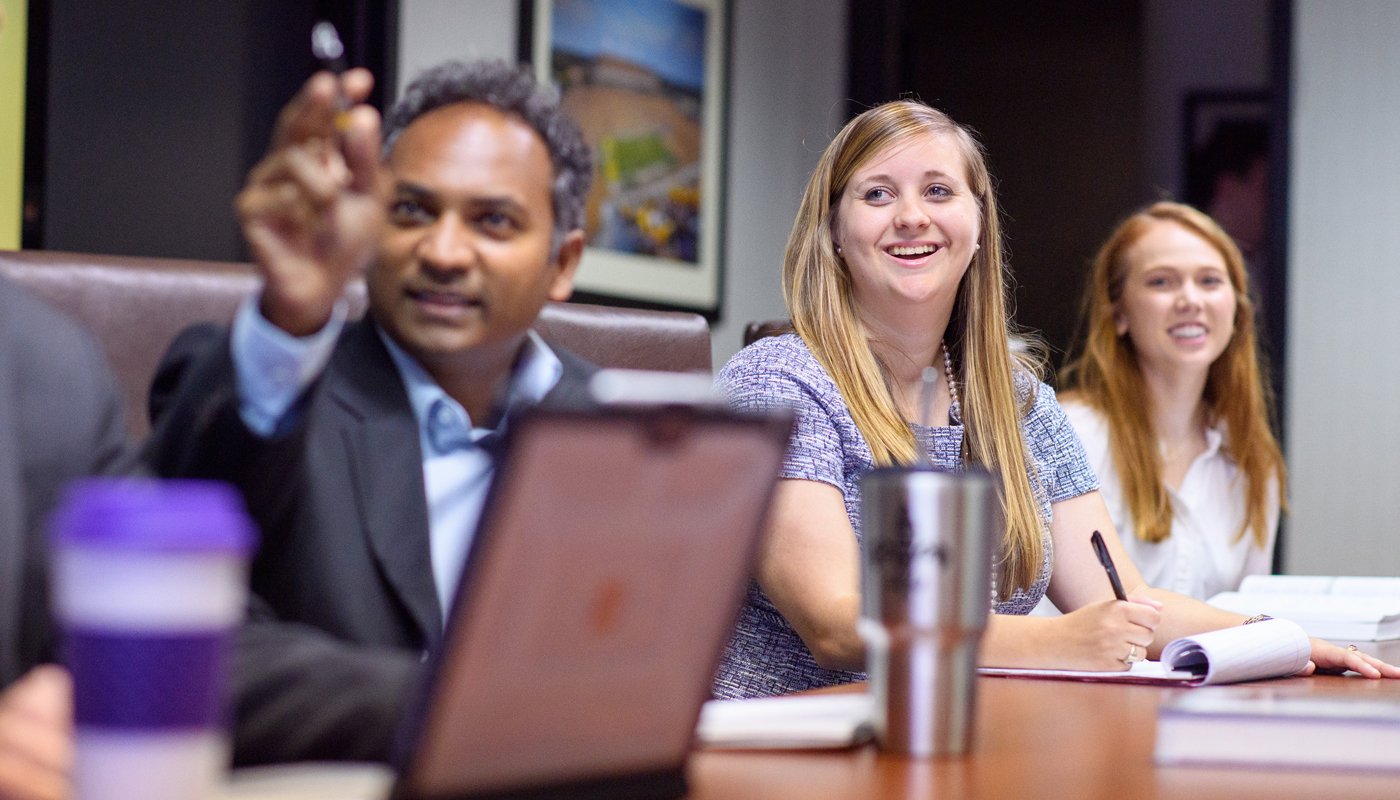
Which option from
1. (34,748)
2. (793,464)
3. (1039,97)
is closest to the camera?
(34,748)

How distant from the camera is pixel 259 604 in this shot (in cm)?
106

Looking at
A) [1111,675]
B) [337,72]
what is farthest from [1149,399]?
[337,72]

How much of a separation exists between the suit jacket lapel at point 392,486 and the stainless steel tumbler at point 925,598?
1.43 ft

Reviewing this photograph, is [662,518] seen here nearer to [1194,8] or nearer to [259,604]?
[259,604]

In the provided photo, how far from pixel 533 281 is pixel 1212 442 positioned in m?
1.87

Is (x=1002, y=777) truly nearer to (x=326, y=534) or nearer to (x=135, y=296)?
(x=326, y=534)

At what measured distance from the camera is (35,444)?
90 cm

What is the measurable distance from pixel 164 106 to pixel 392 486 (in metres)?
1.73

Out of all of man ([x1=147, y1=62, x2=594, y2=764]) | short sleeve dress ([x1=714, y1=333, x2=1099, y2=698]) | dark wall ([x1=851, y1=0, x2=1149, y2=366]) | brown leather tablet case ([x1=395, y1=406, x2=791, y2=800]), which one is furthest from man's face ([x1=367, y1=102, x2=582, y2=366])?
dark wall ([x1=851, y1=0, x2=1149, y2=366])

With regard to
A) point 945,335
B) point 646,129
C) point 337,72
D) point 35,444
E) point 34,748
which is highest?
point 646,129

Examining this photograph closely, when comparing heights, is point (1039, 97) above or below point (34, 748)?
above

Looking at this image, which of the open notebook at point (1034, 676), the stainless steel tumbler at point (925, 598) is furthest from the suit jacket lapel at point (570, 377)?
the stainless steel tumbler at point (925, 598)

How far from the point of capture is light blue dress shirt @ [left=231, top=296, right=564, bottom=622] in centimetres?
79

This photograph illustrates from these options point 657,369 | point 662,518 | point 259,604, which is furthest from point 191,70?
point 662,518
